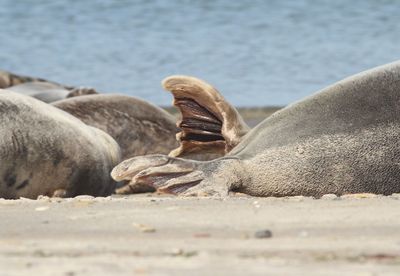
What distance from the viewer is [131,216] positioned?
4.19 m

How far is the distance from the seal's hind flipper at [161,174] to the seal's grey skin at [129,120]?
123 inches

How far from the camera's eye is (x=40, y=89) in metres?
12.4

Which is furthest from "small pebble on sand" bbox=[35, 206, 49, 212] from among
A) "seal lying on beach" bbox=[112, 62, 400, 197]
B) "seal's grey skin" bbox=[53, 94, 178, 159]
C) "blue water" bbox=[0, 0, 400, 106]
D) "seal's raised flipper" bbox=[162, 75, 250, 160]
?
"blue water" bbox=[0, 0, 400, 106]

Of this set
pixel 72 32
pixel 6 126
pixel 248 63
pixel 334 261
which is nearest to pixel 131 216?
pixel 334 261

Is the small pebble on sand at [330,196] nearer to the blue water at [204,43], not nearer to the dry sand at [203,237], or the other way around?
the dry sand at [203,237]

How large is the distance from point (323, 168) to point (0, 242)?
2.08 meters

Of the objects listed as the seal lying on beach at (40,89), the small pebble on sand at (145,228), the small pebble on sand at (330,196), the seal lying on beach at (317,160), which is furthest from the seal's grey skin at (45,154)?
the seal lying on beach at (40,89)

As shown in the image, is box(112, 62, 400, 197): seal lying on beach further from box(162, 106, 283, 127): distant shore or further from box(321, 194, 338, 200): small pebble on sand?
box(162, 106, 283, 127): distant shore

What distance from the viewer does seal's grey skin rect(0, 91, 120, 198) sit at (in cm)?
601

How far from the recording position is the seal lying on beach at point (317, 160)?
540 cm

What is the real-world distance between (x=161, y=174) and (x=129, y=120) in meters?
3.29

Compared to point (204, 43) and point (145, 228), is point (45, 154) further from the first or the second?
point (204, 43)

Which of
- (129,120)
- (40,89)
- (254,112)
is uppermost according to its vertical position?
(129,120)

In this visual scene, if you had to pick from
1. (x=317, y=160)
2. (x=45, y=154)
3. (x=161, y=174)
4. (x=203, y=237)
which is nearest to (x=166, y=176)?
(x=161, y=174)
